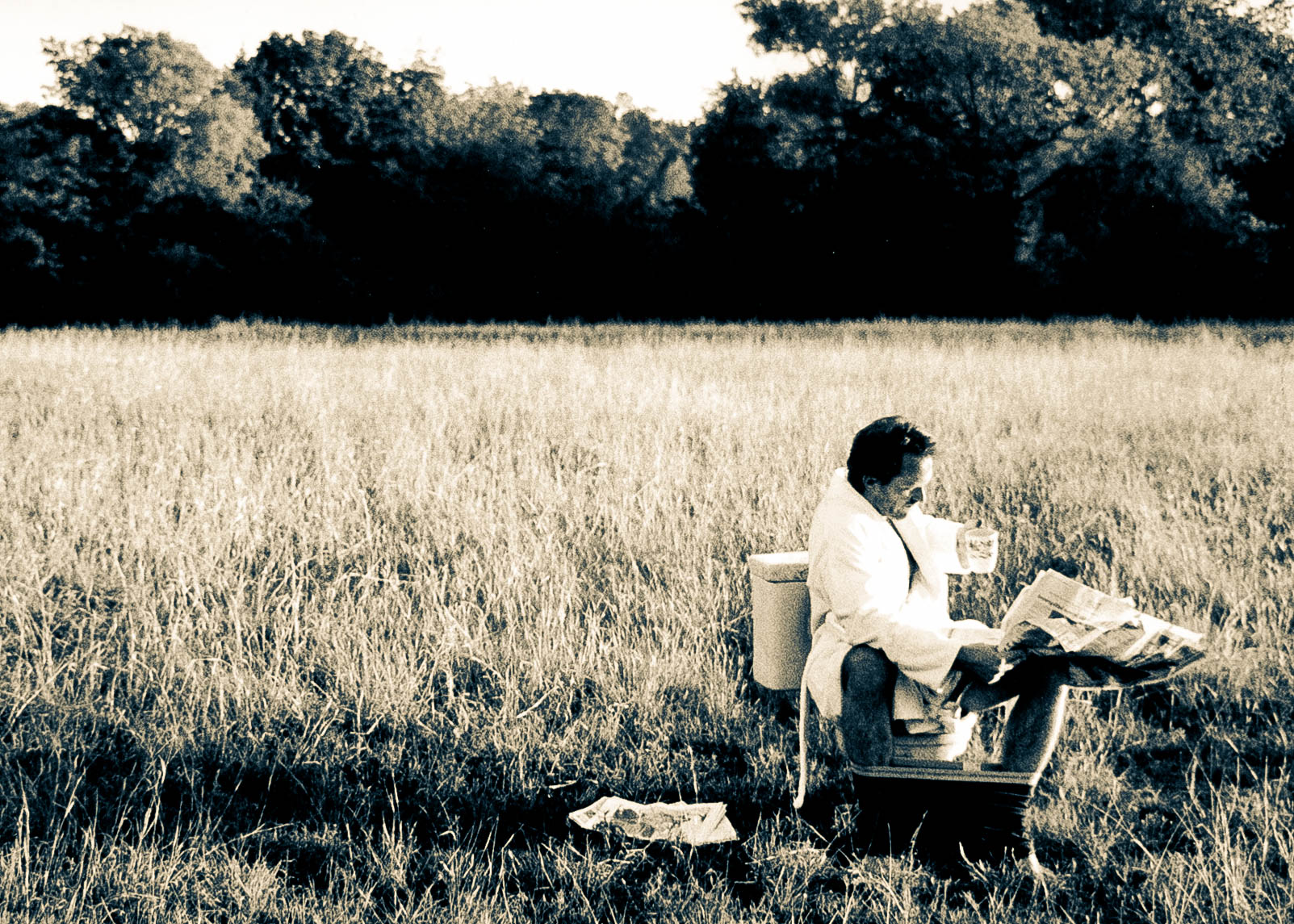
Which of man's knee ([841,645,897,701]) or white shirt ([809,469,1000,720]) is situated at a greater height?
white shirt ([809,469,1000,720])

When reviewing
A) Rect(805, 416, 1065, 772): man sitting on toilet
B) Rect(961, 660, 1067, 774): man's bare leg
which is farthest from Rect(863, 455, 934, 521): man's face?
Rect(961, 660, 1067, 774): man's bare leg

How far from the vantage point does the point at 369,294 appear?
104 feet

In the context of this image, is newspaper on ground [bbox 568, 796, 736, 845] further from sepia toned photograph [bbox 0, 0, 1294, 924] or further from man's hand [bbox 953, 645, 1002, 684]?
man's hand [bbox 953, 645, 1002, 684]

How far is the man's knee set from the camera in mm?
2633

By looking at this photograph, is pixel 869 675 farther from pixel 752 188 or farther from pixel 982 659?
pixel 752 188

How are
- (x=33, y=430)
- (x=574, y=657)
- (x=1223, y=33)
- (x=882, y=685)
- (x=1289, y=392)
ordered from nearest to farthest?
(x=882, y=685)
(x=574, y=657)
(x=33, y=430)
(x=1289, y=392)
(x=1223, y=33)

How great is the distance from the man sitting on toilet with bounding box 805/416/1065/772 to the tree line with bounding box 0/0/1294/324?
25.8 meters

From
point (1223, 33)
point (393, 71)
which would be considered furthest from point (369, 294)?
point (1223, 33)

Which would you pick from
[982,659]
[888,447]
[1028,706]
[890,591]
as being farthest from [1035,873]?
[888,447]

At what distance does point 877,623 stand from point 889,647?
0.23 ft

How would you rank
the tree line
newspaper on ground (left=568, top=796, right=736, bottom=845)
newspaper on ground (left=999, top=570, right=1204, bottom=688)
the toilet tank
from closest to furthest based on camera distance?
newspaper on ground (left=999, top=570, right=1204, bottom=688) → newspaper on ground (left=568, top=796, right=736, bottom=845) → the toilet tank → the tree line

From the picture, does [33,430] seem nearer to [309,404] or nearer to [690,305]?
[309,404]

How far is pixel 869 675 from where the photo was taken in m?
2.63

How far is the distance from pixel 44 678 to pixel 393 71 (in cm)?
4021
